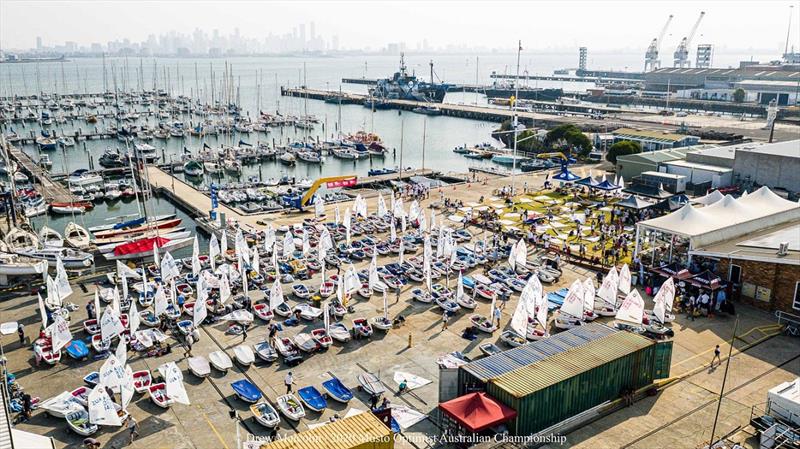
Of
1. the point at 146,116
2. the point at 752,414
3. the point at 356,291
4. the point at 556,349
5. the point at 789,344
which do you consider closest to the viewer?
the point at 752,414

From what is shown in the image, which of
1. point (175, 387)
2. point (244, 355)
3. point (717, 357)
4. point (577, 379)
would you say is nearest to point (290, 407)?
point (175, 387)

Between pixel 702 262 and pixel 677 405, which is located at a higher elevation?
pixel 702 262

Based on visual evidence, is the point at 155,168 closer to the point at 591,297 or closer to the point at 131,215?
the point at 131,215

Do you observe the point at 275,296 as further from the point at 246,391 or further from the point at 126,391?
the point at 126,391

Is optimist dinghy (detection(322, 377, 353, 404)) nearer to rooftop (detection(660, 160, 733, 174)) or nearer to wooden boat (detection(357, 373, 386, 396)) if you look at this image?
wooden boat (detection(357, 373, 386, 396))

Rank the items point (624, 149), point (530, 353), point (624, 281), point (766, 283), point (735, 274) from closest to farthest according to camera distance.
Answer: point (530, 353) → point (766, 283) → point (624, 281) → point (735, 274) → point (624, 149)

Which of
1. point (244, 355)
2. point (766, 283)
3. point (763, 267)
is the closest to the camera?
point (244, 355)

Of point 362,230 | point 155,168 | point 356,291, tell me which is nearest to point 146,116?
point 155,168

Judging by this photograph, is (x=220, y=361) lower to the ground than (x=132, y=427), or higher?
higher

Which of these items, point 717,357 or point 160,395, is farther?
point 717,357
